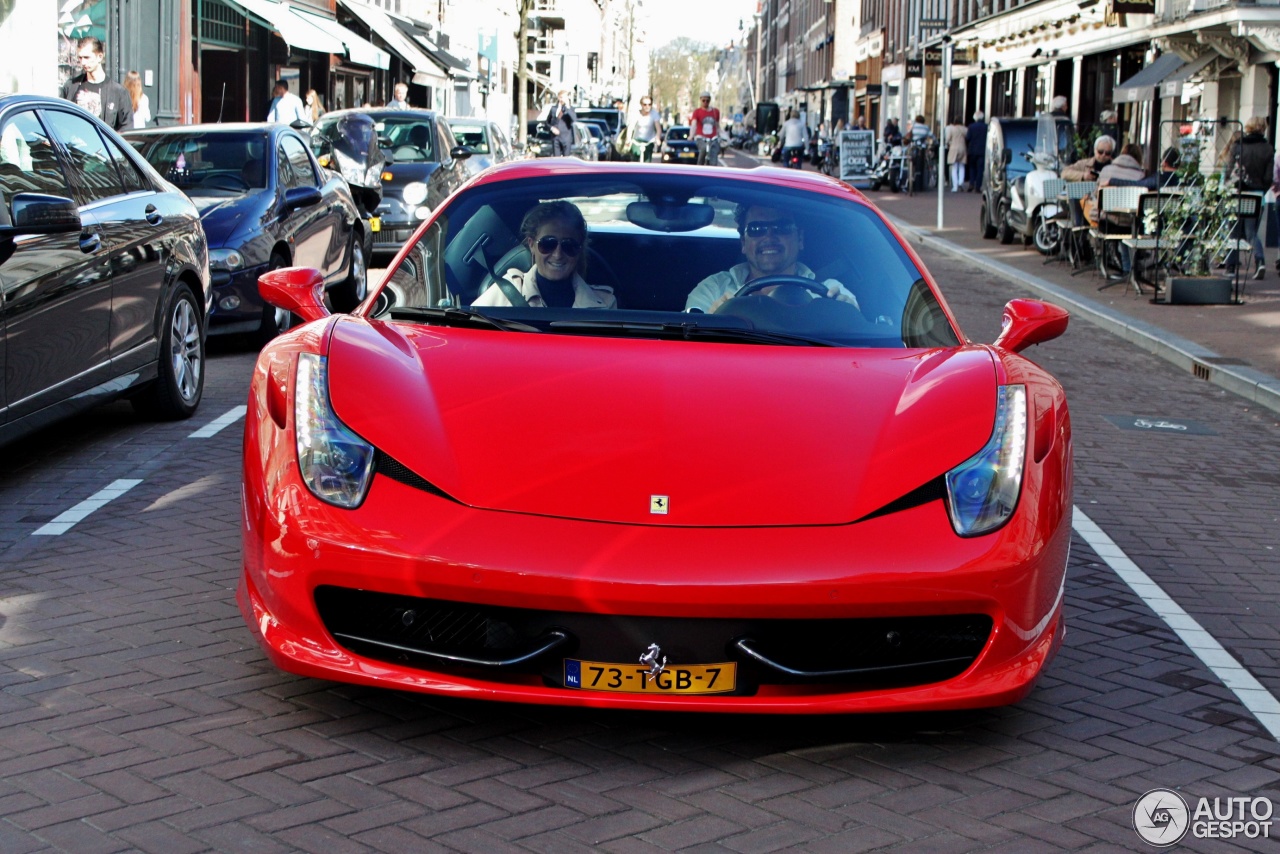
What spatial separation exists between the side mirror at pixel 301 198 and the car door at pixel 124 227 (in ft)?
9.42

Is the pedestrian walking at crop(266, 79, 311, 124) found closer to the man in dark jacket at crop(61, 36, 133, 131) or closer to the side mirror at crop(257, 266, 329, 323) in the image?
the man in dark jacket at crop(61, 36, 133, 131)

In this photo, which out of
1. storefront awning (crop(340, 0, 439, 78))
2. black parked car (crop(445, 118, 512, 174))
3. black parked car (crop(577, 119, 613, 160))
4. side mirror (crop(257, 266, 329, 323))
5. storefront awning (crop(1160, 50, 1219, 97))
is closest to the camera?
side mirror (crop(257, 266, 329, 323))

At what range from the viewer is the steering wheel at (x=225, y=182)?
37.5 feet

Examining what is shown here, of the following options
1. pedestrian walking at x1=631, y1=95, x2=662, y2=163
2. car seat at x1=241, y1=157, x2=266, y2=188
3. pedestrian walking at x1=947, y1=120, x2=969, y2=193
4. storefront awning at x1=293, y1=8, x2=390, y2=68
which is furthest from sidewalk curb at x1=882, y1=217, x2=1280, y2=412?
pedestrian walking at x1=947, y1=120, x2=969, y2=193

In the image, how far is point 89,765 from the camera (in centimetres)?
363

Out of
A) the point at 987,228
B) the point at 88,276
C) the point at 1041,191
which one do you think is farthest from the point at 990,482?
the point at 987,228

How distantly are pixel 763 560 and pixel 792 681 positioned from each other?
0.30 metres

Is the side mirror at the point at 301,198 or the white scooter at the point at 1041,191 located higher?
the white scooter at the point at 1041,191

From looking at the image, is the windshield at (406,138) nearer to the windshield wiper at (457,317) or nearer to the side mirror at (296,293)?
the side mirror at (296,293)

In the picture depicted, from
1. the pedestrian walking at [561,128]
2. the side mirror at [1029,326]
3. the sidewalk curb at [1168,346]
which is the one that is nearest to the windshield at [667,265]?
the side mirror at [1029,326]

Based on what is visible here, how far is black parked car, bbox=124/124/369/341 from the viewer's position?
10.4m

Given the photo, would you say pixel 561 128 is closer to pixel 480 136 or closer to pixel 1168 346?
pixel 480 136

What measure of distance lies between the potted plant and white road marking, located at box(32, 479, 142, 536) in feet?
38.1

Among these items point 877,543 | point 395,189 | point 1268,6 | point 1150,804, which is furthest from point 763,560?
point 1268,6
